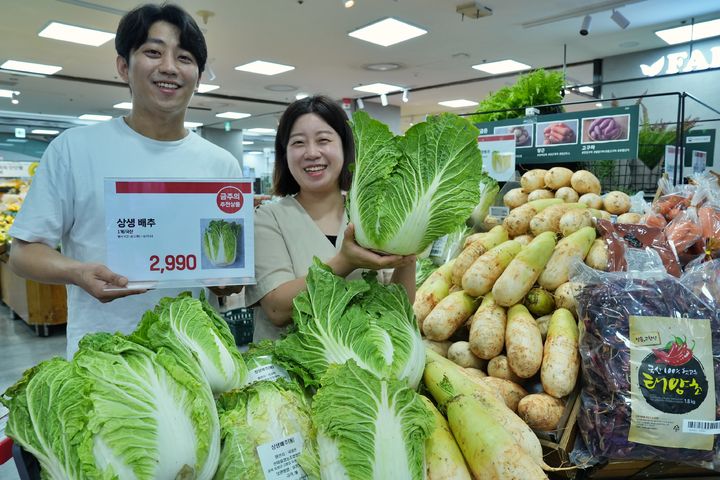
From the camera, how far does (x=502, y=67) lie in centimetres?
1059

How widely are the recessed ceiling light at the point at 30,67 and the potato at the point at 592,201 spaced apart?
447 inches

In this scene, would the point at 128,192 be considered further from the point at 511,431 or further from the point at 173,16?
the point at 511,431

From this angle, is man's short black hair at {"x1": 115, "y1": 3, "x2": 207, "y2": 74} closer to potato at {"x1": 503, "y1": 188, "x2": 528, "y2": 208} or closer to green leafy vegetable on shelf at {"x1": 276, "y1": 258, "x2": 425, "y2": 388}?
green leafy vegetable on shelf at {"x1": 276, "y1": 258, "x2": 425, "y2": 388}

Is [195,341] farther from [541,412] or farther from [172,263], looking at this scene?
[541,412]

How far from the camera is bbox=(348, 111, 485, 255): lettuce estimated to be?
125 cm

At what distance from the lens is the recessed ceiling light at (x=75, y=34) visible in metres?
7.74

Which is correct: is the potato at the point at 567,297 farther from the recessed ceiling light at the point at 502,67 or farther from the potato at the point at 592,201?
the recessed ceiling light at the point at 502,67

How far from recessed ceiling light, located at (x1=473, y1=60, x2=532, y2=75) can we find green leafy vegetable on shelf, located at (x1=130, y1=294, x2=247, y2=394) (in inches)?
407

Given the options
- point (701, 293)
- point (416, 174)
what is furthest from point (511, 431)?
point (701, 293)

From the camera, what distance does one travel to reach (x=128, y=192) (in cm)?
125

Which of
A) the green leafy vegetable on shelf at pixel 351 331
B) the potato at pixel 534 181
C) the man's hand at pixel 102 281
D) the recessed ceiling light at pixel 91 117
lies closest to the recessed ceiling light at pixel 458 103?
the recessed ceiling light at pixel 91 117

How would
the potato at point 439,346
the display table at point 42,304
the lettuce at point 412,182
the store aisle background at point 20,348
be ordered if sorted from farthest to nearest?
the display table at point 42,304 → the store aisle background at point 20,348 → the potato at point 439,346 → the lettuce at point 412,182

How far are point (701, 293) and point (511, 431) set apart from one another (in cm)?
91

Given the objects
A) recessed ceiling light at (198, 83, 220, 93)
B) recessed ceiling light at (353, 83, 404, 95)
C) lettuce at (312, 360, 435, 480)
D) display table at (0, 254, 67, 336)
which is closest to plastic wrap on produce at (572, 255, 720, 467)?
lettuce at (312, 360, 435, 480)
